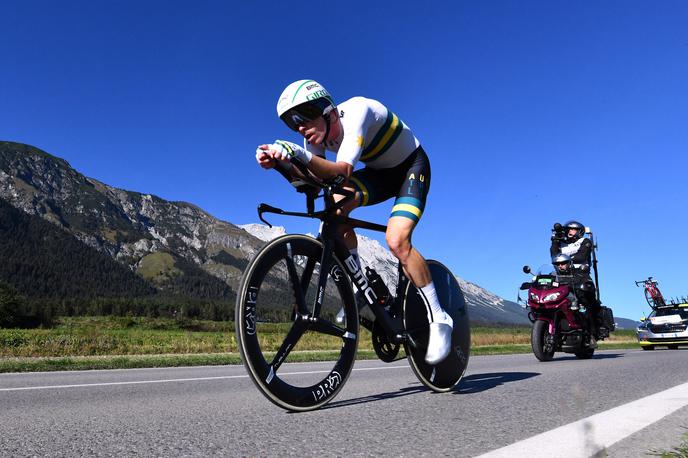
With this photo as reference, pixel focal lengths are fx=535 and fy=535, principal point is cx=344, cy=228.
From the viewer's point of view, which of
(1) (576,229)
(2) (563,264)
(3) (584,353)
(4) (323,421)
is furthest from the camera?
(1) (576,229)

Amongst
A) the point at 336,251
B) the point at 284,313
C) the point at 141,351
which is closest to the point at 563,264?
the point at 336,251

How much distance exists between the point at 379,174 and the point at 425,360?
1.46 metres

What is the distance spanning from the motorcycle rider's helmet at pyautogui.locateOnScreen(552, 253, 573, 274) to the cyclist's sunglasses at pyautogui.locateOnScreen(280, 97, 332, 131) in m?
7.95

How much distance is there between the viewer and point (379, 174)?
4191mm

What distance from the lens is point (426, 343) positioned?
408 cm

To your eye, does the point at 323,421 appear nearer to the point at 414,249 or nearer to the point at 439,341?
the point at 439,341

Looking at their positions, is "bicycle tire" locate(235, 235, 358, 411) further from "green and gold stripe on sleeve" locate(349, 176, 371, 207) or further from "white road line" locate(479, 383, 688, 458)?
"white road line" locate(479, 383, 688, 458)

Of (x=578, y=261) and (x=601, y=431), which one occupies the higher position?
(x=578, y=261)

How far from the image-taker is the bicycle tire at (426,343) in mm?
3988

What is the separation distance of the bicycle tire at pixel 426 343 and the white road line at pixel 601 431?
1286 millimetres

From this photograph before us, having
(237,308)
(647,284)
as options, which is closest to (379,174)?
(237,308)

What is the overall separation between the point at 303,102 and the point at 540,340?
718 cm

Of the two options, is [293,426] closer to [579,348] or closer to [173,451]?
[173,451]

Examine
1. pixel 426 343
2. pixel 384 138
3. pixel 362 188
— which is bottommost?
pixel 426 343
